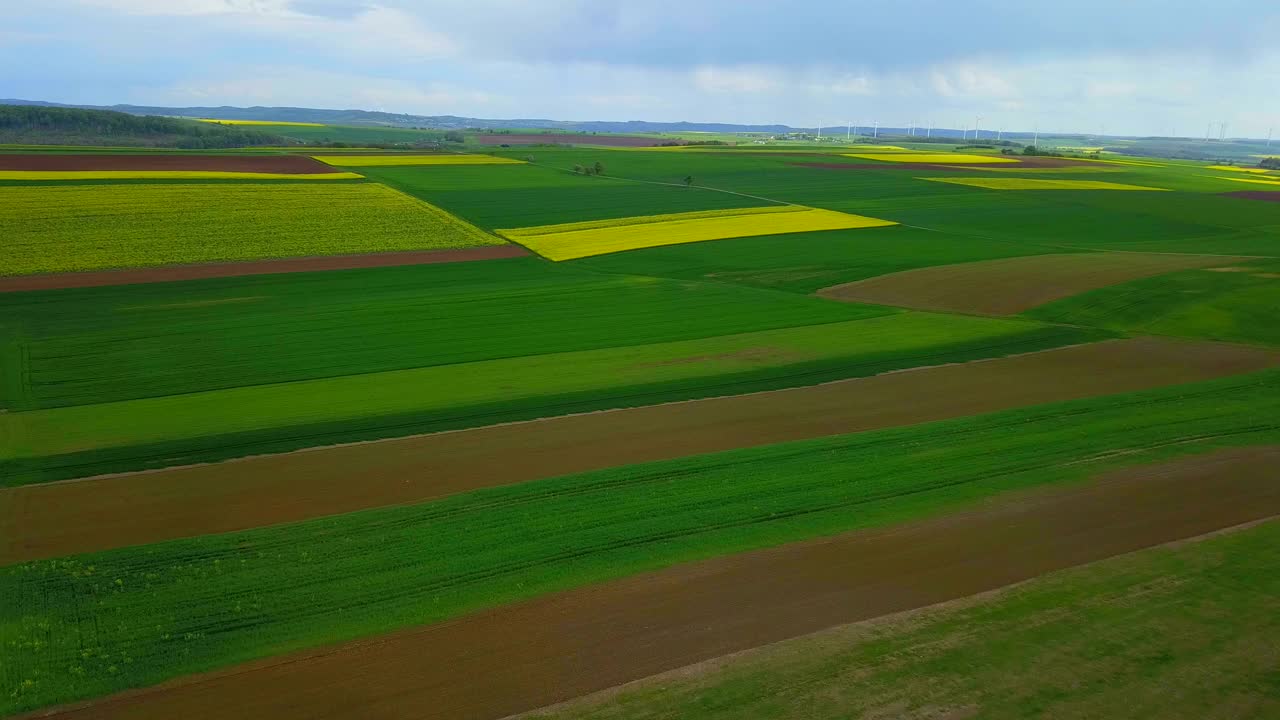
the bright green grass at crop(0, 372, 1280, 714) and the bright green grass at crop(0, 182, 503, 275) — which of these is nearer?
the bright green grass at crop(0, 372, 1280, 714)

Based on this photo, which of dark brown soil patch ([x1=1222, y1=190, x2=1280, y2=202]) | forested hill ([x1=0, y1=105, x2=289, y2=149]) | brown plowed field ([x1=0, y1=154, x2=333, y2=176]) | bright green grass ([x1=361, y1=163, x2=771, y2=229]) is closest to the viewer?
bright green grass ([x1=361, y1=163, x2=771, y2=229])

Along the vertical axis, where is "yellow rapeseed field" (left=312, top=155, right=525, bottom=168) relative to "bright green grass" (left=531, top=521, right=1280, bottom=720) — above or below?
above

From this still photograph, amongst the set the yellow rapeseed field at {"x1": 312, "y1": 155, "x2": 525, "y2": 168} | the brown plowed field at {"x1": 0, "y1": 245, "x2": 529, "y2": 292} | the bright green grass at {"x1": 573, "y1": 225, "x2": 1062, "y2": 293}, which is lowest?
the brown plowed field at {"x1": 0, "y1": 245, "x2": 529, "y2": 292}

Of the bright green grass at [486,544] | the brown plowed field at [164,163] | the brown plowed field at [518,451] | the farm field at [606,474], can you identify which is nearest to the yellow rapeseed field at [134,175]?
the brown plowed field at [164,163]

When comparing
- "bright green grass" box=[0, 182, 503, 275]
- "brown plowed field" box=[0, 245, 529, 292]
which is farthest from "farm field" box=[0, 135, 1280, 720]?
"bright green grass" box=[0, 182, 503, 275]

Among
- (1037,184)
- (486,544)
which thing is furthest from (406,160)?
(486,544)

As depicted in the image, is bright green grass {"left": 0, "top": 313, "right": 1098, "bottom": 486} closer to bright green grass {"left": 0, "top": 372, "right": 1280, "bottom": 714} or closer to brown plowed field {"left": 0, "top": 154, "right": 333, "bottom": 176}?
bright green grass {"left": 0, "top": 372, "right": 1280, "bottom": 714}

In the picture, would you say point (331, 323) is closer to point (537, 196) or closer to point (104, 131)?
point (537, 196)
